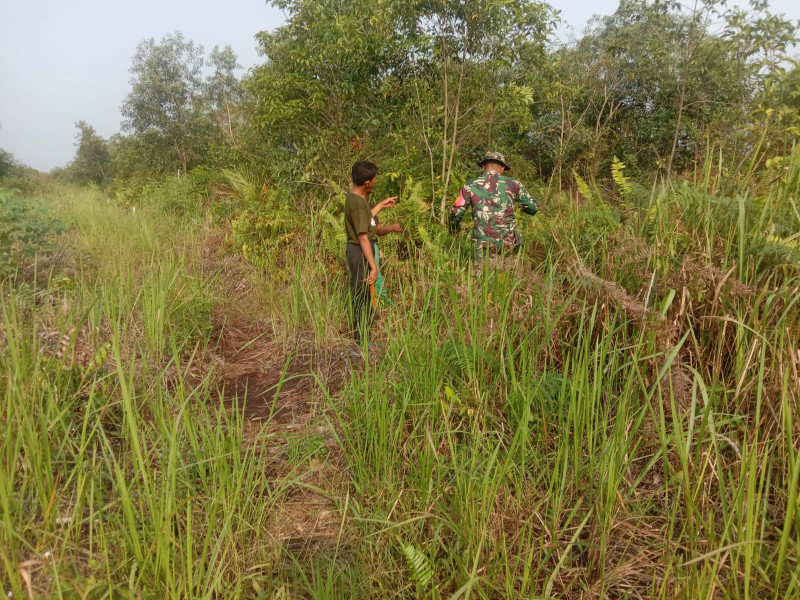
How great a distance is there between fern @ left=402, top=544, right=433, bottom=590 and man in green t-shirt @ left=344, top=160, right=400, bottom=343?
8.46ft

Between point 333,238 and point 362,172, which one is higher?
point 362,172

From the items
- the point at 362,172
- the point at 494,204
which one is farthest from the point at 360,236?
the point at 494,204

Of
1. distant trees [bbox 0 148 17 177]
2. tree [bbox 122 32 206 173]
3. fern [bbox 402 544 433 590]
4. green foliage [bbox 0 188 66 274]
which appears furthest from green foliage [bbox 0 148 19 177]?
fern [bbox 402 544 433 590]

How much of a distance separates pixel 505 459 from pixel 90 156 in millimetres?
41312

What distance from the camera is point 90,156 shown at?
3484 centimetres

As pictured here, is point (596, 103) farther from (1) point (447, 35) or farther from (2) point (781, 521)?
(2) point (781, 521)

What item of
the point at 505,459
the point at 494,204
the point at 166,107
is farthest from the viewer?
the point at 166,107

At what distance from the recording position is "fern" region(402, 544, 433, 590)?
1670 mm

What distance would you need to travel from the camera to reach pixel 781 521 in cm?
171

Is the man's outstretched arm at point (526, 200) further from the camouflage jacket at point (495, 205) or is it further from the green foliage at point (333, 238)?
the green foliage at point (333, 238)

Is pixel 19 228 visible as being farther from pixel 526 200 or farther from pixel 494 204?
pixel 526 200

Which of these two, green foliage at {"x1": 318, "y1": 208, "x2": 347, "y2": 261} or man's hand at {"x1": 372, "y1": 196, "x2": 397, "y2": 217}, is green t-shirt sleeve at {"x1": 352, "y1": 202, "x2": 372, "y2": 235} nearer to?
man's hand at {"x1": 372, "y1": 196, "x2": 397, "y2": 217}

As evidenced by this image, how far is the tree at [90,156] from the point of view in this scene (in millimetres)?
34562

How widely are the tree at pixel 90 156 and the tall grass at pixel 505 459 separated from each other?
38.4 metres
